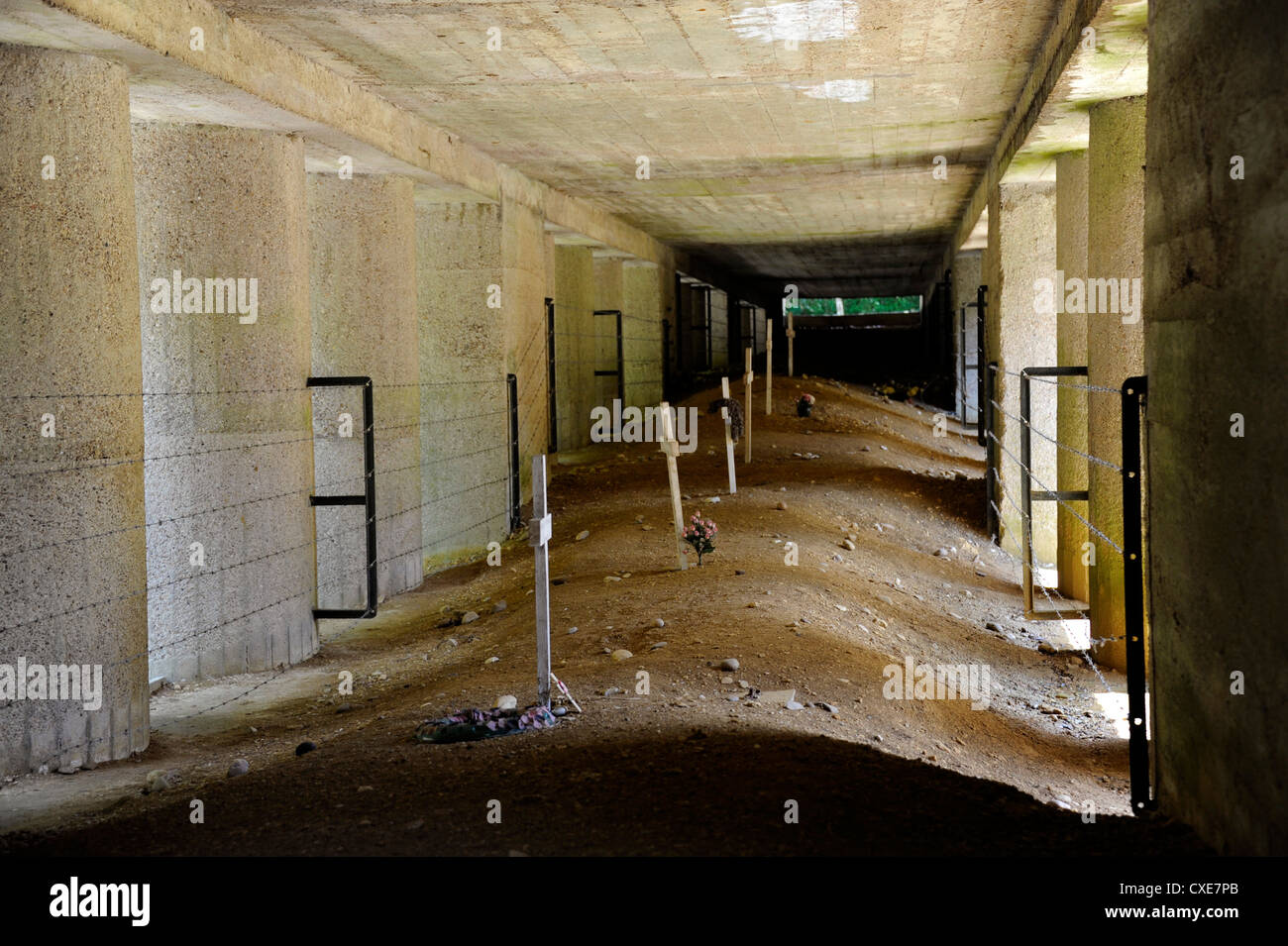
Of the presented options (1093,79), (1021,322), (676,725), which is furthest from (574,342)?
(676,725)

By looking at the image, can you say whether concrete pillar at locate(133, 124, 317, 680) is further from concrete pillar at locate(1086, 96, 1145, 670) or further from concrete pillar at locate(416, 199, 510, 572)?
concrete pillar at locate(1086, 96, 1145, 670)

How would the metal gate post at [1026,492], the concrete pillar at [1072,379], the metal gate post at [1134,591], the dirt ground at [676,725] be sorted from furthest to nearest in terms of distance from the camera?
the concrete pillar at [1072,379] < the metal gate post at [1026,492] < the metal gate post at [1134,591] < the dirt ground at [676,725]

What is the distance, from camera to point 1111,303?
360 inches

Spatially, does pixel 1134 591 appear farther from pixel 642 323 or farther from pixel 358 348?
pixel 642 323

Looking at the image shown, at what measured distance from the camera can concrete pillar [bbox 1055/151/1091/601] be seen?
10.9 metres

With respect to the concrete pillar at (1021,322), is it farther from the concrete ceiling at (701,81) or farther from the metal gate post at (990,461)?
the concrete ceiling at (701,81)

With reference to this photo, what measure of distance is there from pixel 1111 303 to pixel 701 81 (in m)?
3.62

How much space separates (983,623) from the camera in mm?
10305

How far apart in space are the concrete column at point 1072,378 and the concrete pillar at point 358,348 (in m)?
6.05

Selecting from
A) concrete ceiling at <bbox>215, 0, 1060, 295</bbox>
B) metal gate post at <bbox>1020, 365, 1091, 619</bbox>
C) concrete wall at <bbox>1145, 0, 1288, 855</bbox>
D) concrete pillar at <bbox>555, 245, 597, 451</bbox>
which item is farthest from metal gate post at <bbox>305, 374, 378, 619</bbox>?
concrete pillar at <bbox>555, 245, 597, 451</bbox>

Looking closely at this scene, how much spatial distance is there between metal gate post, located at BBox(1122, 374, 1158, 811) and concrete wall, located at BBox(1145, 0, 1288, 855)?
0.22 ft

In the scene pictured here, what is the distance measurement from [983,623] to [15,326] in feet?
24.7

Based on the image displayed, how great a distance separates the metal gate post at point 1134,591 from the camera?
4.86 meters

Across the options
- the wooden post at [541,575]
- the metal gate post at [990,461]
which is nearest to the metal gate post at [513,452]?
the metal gate post at [990,461]
